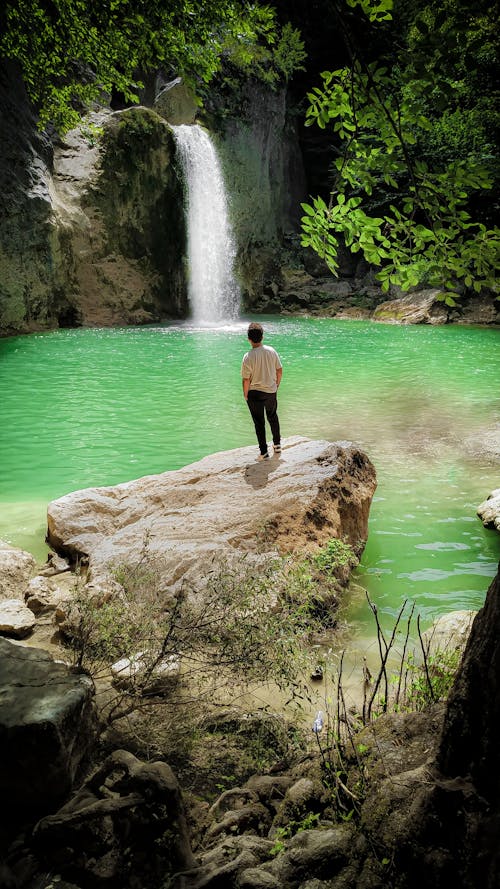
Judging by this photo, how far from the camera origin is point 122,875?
2.01 metres

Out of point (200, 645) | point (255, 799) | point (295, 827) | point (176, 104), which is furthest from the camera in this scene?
point (176, 104)

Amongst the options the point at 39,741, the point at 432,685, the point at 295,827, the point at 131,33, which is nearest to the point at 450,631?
the point at 432,685

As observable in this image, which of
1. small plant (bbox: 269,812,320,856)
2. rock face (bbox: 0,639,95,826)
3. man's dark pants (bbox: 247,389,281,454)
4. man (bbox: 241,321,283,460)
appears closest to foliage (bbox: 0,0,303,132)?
man (bbox: 241,321,283,460)

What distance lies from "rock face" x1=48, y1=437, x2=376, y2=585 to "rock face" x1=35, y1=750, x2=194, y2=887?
8.08 feet

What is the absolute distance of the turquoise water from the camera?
239 inches

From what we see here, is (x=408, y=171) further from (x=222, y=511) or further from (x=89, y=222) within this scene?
(x=89, y=222)

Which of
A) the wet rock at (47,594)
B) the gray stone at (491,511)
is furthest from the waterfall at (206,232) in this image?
the wet rock at (47,594)

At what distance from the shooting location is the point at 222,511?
223 inches

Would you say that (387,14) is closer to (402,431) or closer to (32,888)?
(32,888)

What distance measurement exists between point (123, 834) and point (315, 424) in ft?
29.1

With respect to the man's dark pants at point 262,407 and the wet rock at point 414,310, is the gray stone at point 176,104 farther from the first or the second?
the man's dark pants at point 262,407

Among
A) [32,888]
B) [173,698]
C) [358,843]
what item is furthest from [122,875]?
[173,698]

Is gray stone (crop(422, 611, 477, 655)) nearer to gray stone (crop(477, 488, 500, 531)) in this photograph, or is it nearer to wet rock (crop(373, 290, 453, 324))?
gray stone (crop(477, 488, 500, 531))

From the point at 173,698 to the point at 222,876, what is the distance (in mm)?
1500
